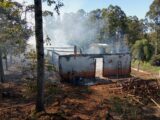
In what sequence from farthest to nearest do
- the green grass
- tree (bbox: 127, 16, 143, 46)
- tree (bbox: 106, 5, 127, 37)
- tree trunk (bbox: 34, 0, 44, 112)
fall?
tree (bbox: 127, 16, 143, 46) < tree (bbox: 106, 5, 127, 37) < the green grass < tree trunk (bbox: 34, 0, 44, 112)

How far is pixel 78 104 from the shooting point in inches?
640

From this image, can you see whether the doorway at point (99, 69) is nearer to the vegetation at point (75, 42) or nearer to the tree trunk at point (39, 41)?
the vegetation at point (75, 42)

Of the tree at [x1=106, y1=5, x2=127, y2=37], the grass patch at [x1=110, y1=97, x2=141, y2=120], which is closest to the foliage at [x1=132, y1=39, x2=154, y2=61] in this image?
the tree at [x1=106, y1=5, x2=127, y2=37]

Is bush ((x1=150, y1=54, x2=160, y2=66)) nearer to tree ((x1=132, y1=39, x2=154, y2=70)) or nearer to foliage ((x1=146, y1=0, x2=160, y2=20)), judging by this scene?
tree ((x1=132, y1=39, x2=154, y2=70))

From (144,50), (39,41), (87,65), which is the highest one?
(39,41)

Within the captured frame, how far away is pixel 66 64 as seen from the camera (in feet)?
81.7

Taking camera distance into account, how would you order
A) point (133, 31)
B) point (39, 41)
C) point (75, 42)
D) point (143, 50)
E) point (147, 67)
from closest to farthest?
point (39, 41) → point (147, 67) → point (143, 50) → point (133, 31) → point (75, 42)

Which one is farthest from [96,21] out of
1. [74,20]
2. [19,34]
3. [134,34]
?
[19,34]

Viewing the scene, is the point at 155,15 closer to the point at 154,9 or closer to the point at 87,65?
the point at 154,9

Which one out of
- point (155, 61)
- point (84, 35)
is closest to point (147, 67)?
point (155, 61)

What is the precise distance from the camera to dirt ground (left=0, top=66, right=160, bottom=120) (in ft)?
45.4

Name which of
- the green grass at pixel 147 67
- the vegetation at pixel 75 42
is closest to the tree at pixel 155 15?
the vegetation at pixel 75 42

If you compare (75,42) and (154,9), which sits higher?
(154,9)

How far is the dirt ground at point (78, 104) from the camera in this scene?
13.8m
